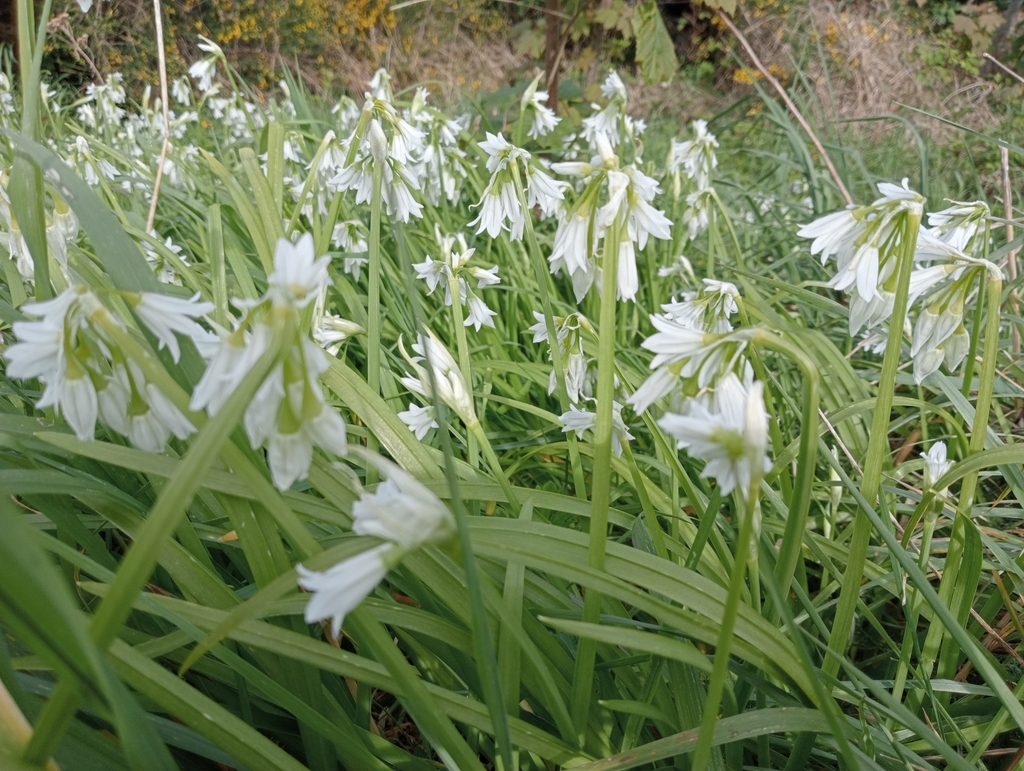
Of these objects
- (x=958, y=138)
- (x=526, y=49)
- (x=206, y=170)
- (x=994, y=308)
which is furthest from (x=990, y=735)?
(x=958, y=138)

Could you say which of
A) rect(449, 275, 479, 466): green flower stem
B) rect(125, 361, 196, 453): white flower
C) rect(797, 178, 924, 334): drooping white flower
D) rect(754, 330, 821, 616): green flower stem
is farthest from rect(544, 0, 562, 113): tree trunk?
rect(125, 361, 196, 453): white flower

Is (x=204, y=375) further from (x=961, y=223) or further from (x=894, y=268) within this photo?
(x=961, y=223)

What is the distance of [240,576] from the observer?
5.20 feet

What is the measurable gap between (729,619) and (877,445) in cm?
51

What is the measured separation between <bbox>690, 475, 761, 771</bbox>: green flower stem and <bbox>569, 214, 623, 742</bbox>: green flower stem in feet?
0.65

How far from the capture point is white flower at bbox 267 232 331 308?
63 centimetres

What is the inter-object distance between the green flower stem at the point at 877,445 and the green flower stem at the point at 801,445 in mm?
153

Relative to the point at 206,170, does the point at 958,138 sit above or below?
below

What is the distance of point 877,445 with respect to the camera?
1.08 m

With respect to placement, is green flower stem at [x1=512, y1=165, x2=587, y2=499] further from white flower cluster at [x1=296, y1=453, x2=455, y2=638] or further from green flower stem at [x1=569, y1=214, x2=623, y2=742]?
white flower cluster at [x1=296, y1=453, x2=455, y2=638]

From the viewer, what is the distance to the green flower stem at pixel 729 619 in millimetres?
669

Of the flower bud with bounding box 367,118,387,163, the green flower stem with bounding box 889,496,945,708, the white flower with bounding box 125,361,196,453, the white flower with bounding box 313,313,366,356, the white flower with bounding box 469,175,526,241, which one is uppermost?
the flower bud with bounding box 367,118,387,163

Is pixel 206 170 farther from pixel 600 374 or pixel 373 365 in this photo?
pixel 600 374

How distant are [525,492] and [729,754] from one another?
57 centimetres
